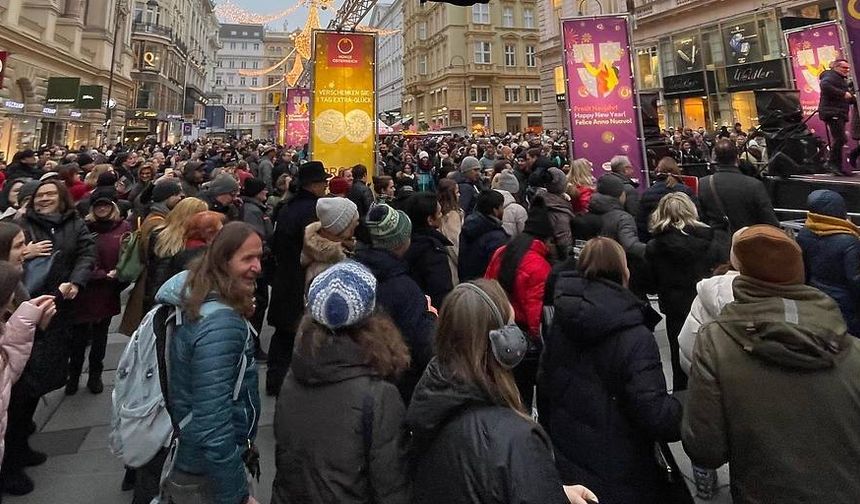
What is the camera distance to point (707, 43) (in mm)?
27547

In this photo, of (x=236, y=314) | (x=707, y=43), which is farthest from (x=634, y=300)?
(x=707, y=43)

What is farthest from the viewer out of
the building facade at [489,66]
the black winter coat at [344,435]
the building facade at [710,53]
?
the building facade at [489,66]

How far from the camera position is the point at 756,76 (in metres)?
24.5

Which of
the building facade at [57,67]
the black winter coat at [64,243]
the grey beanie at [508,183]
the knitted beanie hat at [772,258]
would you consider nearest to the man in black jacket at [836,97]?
the grey beanie at [508,183]

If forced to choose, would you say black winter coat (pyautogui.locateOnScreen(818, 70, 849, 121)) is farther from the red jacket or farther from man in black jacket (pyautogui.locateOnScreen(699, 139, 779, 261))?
the red jacket

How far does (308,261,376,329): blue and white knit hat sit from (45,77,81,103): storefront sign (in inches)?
953

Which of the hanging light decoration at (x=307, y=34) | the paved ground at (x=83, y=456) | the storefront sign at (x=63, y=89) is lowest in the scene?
the paved ground at (x=83, y=456)

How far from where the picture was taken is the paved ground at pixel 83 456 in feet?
10.2

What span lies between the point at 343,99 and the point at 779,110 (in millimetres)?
8703

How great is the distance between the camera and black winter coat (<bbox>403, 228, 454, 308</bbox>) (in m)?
3.33

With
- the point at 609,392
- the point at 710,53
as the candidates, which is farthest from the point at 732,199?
the point at 710,53

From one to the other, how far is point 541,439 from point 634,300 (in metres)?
1.02

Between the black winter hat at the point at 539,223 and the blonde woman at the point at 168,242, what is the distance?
2409 millimetres

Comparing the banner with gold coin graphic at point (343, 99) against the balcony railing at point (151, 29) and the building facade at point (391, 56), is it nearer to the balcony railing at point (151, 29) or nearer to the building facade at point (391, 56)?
the balcony railing at point (151, 29)
